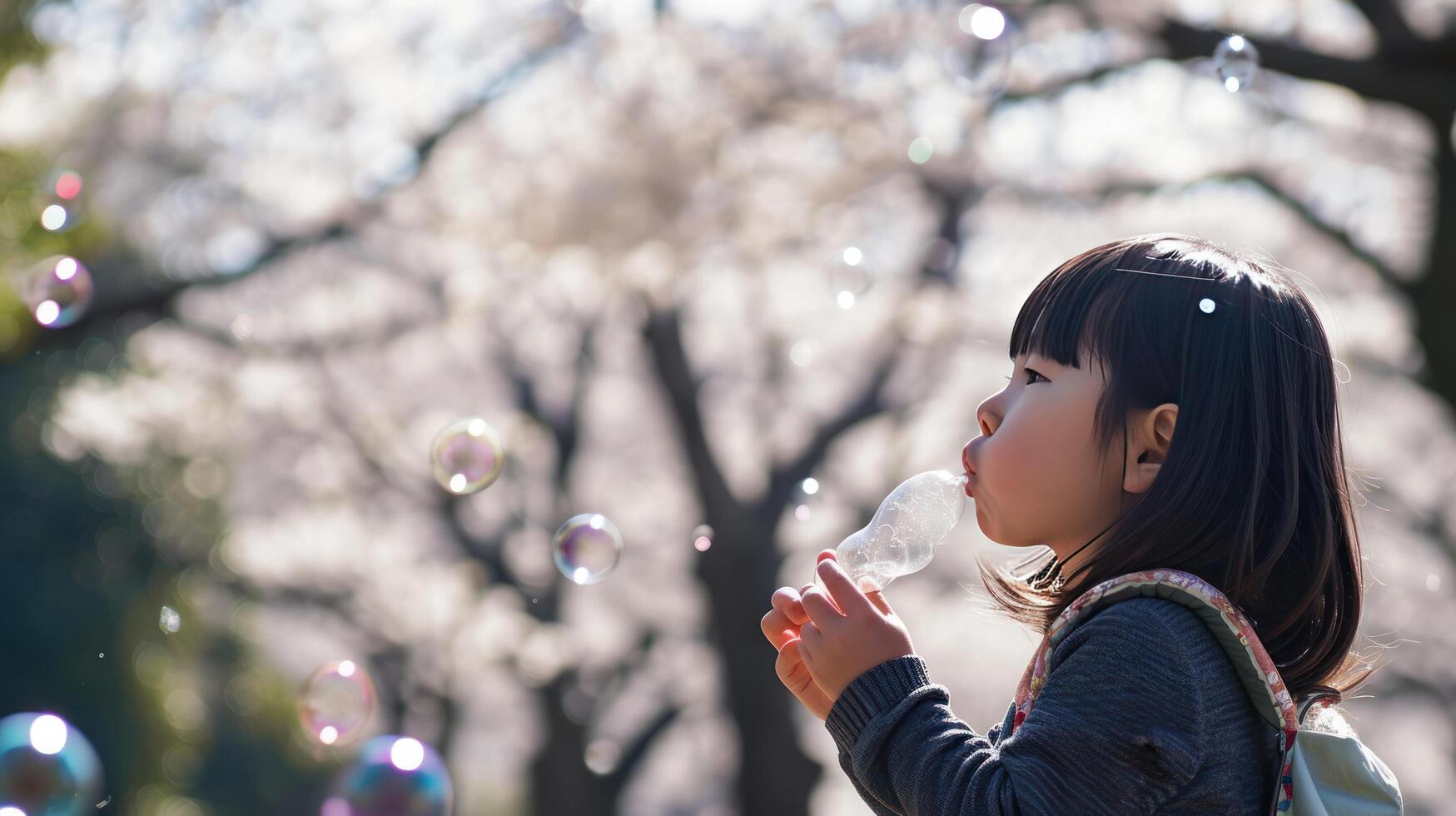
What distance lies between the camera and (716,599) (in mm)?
7250

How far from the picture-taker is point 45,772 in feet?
8.74

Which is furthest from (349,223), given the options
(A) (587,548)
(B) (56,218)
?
(A) (587,548)

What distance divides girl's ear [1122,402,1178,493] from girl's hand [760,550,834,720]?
35cm

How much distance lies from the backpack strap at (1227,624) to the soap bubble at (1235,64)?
278 cm

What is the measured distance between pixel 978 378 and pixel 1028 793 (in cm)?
717

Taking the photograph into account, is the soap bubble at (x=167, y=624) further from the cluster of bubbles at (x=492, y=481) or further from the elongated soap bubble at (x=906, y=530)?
the elongated soap bubble at (x=906, y=530)

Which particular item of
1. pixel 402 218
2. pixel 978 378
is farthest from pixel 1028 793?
pixel 402 218

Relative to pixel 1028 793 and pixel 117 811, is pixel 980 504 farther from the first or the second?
pixel 117 811

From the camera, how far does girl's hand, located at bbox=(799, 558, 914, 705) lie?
1.24 meters

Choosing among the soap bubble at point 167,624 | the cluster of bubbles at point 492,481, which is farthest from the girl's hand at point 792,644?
the soap bubble at point 167,624

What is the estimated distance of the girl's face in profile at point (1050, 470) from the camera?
1.29m

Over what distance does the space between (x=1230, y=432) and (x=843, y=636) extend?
18.1 inches

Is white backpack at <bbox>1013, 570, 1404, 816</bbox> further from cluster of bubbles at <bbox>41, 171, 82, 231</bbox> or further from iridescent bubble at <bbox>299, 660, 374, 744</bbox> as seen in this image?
cluster of bubbles at <bbox>41, 171, 82, 231</bbox>

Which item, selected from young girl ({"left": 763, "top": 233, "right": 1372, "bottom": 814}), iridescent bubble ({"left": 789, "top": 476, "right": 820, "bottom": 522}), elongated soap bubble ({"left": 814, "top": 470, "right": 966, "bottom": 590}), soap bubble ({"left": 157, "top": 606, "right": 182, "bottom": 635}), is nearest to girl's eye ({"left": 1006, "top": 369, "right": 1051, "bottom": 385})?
young girl ({"left": 763, "top": 233, "right": 1372, "bottom": 814})
